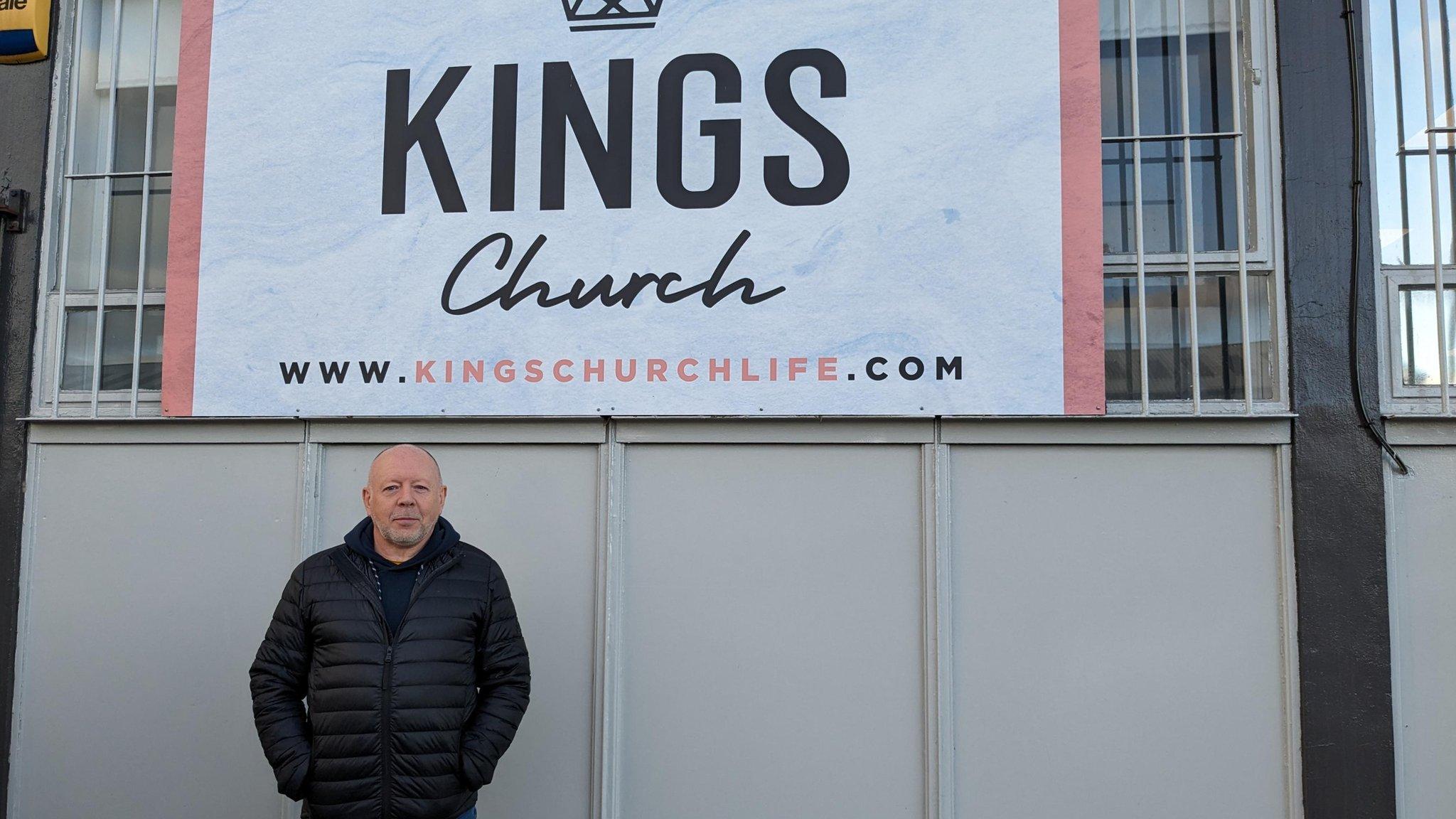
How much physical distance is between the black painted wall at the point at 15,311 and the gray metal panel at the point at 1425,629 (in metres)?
5.53

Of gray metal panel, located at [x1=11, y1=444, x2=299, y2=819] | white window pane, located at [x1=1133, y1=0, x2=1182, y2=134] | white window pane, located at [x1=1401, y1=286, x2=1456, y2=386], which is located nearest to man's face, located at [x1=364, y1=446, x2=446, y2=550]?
gray metal panel, located at [x1=11, y1=444, x2=299, y2=819]

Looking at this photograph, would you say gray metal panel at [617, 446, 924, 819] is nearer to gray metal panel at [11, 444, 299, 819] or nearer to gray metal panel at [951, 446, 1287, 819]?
gray metal panel at [951, 446, 1287, 819]

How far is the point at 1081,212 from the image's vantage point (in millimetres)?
3984

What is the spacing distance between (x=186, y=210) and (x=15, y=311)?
929mm

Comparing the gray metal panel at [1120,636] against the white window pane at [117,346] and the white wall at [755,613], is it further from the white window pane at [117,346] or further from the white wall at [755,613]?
the white window pane at [117,346]

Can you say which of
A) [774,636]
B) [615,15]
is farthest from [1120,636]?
[615,15]

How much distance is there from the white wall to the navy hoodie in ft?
3.03

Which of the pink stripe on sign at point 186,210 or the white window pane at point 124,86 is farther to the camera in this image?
the white window pane at point 124,86

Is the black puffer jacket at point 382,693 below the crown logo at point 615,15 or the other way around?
below

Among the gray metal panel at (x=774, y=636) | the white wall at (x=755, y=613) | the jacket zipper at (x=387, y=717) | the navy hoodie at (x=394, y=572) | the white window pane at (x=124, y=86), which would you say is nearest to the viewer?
the jacket zipper at (x=387, y=717)

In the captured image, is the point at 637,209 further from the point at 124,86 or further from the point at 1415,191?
the point at 1415,191

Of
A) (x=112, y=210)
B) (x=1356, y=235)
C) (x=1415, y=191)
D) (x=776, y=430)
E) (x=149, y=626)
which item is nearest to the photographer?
(x=1356, y=235)

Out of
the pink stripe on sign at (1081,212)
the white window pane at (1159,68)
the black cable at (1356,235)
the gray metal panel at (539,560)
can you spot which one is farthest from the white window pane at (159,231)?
the black cable at (1356,235)

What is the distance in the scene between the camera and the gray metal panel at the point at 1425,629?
147 inches
